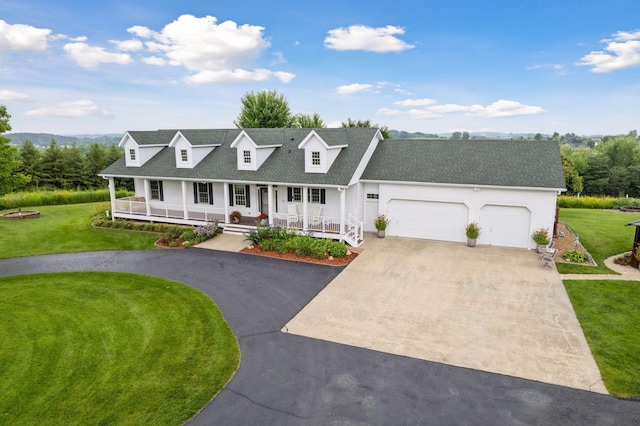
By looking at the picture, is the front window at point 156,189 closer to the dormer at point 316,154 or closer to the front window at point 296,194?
the front window at point 296,194

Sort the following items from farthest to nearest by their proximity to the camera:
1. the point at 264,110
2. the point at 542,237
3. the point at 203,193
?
the point at 264,110 < the point at 203,193 < the point at 542,237

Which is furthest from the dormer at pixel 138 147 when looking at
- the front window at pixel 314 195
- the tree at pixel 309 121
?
the tree at pixel 309 121

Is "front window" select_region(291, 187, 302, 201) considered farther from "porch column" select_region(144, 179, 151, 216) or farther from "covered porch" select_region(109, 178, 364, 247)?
"porch column" select_region(144, 179, 151, 216)

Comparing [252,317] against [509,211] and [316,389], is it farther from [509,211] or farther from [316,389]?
[509,211]

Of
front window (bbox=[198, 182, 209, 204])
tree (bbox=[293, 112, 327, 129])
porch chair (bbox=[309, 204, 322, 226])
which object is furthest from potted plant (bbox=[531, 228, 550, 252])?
tree (bbox=[293, 112, 327, 129])

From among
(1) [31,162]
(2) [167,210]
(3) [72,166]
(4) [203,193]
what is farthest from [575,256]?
(1) [31,162]

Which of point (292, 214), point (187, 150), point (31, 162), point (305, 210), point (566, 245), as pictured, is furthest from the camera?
point (31, 162)

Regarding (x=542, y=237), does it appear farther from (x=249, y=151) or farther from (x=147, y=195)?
(x=147, y=195)
